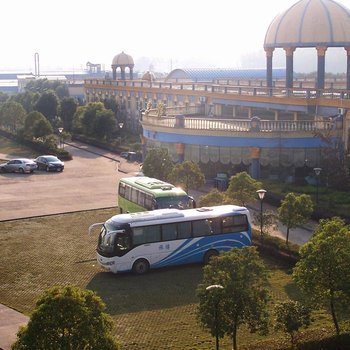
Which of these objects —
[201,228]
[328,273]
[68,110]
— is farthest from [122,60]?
[328,273]

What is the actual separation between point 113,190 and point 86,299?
2481 cm

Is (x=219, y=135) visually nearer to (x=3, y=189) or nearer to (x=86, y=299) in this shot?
(x=3, y=189)

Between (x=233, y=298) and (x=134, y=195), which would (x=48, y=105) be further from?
(x=233, y=298)

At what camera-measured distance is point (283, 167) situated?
37.5 meters

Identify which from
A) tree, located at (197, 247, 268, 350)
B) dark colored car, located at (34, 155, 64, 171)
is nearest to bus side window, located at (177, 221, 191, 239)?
tree, located at (197, 247, 268, 350)

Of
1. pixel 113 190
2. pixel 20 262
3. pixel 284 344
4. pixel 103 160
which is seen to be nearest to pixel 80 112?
pixel 103 160

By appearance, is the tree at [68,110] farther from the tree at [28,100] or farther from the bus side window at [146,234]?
the bus side window at [146,234]

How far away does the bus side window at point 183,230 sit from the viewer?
23312 millimetres

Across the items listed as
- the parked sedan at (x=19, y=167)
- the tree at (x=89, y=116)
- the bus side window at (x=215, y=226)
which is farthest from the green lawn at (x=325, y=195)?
the tree at (x=89, y=116)

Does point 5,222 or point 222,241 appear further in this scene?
point 5,222

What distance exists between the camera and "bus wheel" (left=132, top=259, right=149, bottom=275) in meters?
22.9

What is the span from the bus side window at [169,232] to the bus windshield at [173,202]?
3.64m

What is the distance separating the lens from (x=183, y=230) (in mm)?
23391

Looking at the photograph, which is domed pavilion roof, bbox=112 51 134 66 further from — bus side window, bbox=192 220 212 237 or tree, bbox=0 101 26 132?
bus side window, bbox=192 220 212 237
